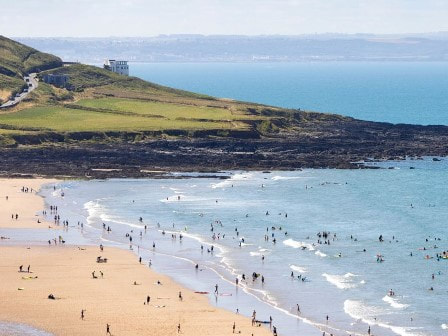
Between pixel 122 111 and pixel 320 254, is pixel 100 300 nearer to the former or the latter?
pixel 320 254

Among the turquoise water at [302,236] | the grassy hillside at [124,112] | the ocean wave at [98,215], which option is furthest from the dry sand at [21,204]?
the grassy hillside at [124,112]

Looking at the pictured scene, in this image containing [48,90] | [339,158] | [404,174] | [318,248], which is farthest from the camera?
[48,90]

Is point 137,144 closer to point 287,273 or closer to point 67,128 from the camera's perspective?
point 67,128

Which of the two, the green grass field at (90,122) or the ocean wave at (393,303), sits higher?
the green grass field at (90,122)

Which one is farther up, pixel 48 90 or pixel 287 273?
pixel 48 90

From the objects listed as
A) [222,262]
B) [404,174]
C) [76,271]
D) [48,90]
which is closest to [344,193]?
[404,174]

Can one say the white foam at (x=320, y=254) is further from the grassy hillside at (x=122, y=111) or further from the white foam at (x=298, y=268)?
the grassy hillside at (x=122, y=111)

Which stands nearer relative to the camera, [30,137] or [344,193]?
[344,193]

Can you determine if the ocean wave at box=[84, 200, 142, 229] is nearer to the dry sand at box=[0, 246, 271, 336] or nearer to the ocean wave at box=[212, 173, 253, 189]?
the dry sand at box=[0, 246, 271, 336]
